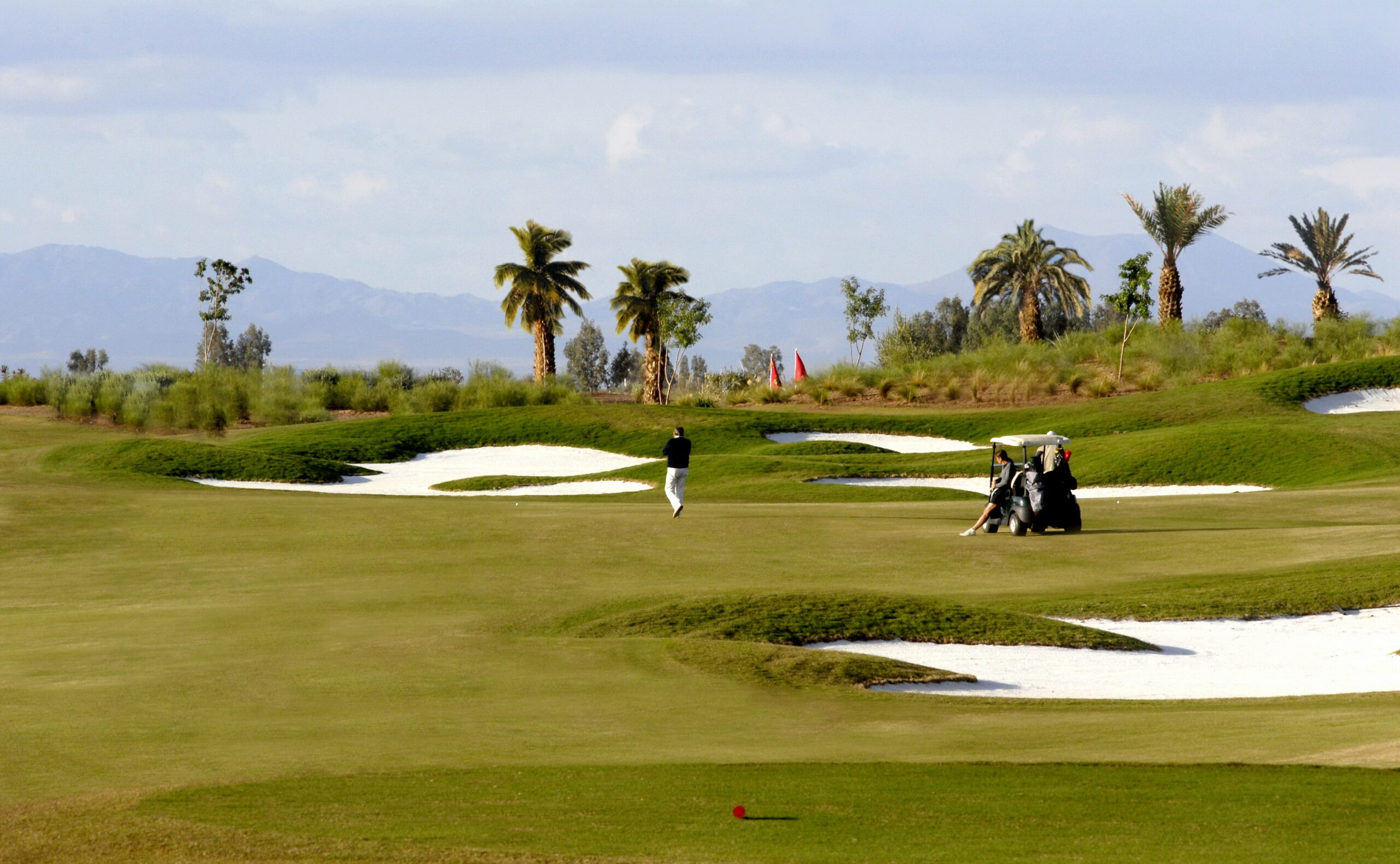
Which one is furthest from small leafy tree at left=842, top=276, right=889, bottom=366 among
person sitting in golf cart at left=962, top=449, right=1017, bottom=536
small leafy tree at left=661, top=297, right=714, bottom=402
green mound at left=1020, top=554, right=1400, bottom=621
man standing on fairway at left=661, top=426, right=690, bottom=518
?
green mound at left=1020, top=554, right=1400, bottom=621

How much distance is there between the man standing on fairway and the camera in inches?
1083

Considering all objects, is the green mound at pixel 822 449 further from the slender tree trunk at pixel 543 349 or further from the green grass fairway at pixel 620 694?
the slender tree trunk at pixel 543 349

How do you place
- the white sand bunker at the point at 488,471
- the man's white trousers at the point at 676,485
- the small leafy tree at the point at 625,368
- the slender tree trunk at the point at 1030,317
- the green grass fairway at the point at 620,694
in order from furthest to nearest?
the small leafy tree at the point at 625,368
the slender tree trunk at the point at 1030,317
the white sand bunker at the point at 488,471
the man's white trousers at the point at 676,485
the green grass fairway at the point at 620,694

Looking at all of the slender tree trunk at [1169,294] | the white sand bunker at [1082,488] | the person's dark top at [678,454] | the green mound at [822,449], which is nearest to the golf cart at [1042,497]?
the person's dark top at [678,454]

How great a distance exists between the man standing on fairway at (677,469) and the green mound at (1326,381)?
29.6 meters

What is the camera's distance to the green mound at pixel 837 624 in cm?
1630

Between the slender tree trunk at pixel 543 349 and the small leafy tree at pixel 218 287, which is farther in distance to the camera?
the small leafy tree at pixel 218 287

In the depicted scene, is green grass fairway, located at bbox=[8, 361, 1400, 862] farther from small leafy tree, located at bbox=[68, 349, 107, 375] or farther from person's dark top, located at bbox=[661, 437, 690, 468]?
small leafy tree, located at bbox=[68, 349, 107, 375]

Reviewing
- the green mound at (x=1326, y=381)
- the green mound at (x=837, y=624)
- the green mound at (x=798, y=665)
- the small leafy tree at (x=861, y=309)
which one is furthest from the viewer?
the small leafy tree at (x=861, y=309)

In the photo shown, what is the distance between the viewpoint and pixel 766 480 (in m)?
37.3

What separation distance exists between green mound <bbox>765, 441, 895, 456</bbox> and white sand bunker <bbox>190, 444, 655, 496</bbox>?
422 cm

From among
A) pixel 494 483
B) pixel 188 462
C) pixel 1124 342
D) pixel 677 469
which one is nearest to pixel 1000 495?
pixel 677 469

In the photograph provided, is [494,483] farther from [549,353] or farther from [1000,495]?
[549,353]

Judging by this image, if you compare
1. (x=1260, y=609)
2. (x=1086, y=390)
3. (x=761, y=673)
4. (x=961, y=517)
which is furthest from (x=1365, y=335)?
(x=761, y=673)
